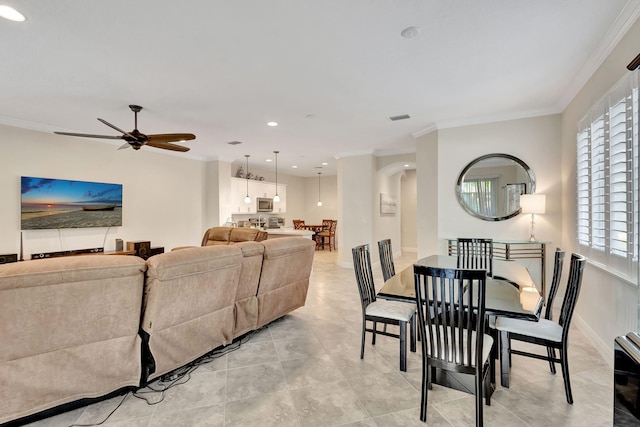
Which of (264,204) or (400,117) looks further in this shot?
(264,204)

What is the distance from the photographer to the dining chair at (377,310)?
2426mm

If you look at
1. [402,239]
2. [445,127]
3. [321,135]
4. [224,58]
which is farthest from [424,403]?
[402,239]

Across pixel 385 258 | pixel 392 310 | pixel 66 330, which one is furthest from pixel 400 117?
pixel 66 330

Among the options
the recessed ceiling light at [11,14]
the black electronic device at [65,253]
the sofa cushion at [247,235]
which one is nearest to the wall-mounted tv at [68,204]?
the black electronic device at [65,253]

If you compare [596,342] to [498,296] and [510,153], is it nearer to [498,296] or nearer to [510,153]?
[498,296]

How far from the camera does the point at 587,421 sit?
1.83 metres

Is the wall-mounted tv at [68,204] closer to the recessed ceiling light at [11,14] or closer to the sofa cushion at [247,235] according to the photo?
the sofa cushion at [247,235]

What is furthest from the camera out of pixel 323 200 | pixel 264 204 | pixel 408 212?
pixel 323 200

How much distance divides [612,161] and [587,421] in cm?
201

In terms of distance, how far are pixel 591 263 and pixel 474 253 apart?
3.49 ft

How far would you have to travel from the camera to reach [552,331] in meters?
2.04

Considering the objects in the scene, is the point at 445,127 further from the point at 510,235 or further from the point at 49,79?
the point at 49,79

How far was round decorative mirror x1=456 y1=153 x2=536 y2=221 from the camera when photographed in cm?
420

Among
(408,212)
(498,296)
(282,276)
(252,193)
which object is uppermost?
(252,193)
